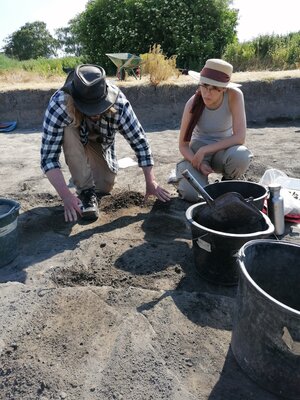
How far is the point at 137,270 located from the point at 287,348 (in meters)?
1.19

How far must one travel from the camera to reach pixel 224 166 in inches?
122

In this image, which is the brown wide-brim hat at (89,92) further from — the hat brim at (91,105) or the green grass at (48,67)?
the green grass at (48,67)

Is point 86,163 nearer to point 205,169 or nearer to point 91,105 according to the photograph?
point 91,105

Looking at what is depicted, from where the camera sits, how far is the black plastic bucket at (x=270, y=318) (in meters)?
1.33

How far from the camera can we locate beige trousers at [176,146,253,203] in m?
3.02

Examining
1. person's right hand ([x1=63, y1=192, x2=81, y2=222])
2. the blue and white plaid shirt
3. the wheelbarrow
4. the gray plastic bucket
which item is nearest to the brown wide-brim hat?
the blue and white plaid shirt

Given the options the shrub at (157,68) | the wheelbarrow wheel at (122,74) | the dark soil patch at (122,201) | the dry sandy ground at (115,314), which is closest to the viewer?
the dry sandy ground at (115,314)

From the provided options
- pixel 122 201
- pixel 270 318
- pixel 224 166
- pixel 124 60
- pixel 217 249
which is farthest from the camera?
pixel 124 60

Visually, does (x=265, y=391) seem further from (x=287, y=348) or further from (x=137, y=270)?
(x=137, y=270)

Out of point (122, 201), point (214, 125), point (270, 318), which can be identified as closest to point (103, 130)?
point (122, 201)

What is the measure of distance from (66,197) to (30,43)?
5683 centimetres

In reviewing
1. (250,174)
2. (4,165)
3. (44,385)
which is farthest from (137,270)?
(4,165)

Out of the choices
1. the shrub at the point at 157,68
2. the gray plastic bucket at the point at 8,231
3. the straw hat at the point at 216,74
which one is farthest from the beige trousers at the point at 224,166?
the shrub at the point at 157,68

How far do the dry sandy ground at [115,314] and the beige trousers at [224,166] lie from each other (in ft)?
0.56
